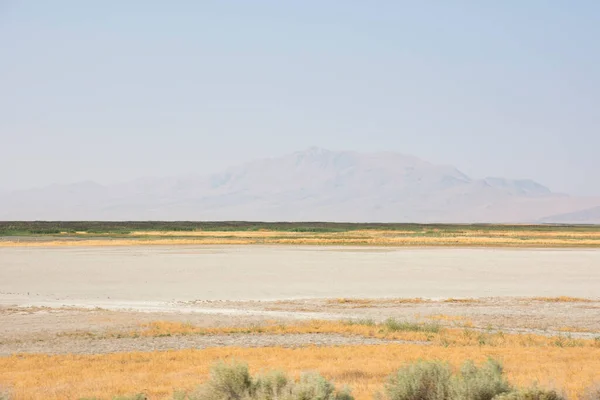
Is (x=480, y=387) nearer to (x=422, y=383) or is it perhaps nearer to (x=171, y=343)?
(x=422, y=383)

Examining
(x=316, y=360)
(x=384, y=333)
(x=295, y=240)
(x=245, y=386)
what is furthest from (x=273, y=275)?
(x=295, y=240)

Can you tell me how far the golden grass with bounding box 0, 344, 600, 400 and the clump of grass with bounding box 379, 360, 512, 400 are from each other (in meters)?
1.73

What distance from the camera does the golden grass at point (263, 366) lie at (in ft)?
45.5

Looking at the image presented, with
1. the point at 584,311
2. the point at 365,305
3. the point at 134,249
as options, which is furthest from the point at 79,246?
the point at 584,311

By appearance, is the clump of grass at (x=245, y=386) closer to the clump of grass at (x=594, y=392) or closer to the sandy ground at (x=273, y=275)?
the clump of grass at (x=594, y=392)

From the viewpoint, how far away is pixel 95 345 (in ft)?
66.3

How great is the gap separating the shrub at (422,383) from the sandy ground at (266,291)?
920 centimetres

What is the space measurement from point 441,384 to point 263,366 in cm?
578

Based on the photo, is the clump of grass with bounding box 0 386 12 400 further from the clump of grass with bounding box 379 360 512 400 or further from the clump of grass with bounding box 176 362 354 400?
the clump of grass with bounding box 379 360 512 400

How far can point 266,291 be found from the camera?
122 feet

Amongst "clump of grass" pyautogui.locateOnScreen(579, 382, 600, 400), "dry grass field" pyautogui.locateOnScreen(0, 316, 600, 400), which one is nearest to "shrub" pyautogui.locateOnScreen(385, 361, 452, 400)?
"dry grass field" pyautogui.locateOnScreen(0, 316, 600, 400)

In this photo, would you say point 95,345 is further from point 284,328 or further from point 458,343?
point 458,343

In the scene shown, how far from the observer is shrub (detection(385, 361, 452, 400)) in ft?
36.9

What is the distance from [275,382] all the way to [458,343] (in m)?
10.4
